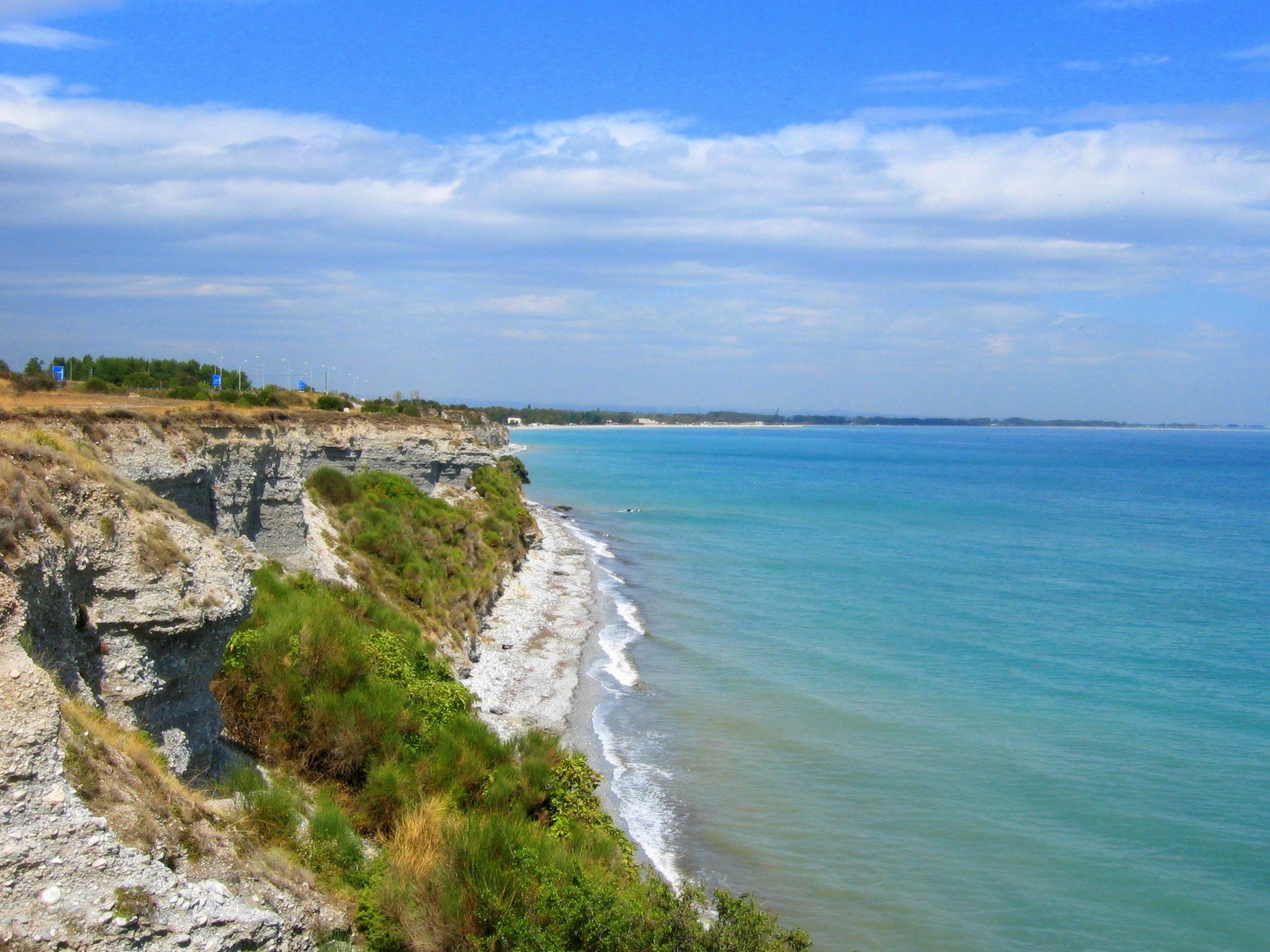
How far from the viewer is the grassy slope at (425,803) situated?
9.37 m

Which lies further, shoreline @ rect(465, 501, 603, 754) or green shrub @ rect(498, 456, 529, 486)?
green shrub @ rect(498, 456, 529, 486)

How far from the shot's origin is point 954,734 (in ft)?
83.8

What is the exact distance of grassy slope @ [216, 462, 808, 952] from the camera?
9367 mm

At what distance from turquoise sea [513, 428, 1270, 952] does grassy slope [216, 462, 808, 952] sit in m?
4.51

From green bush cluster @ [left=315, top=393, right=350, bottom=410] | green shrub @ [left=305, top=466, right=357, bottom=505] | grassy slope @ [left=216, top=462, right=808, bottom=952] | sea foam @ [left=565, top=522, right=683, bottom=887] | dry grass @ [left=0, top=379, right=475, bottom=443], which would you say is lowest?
sea foam @ [left=565, top=522, right=683, bottom=887]

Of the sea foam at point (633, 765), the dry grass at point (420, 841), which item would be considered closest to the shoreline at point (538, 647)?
the sea foam at point (633, 765)

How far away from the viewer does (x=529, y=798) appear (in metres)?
14.0

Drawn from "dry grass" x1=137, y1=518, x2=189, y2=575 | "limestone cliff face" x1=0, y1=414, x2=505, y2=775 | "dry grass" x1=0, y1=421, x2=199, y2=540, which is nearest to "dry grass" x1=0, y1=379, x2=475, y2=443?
"limestone cliff face" x1=0, y1=414, x2=505, y2=775

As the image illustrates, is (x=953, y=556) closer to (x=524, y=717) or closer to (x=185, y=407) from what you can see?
(x=524, y=717)

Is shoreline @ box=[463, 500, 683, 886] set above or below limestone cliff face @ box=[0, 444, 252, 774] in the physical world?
below

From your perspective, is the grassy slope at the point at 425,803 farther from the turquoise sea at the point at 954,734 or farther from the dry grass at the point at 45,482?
the turquoise sea at the point at 954,734

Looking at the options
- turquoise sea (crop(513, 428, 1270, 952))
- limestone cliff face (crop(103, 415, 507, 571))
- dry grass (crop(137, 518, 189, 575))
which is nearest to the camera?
dry grass (crop(137, 518, 189, 575))

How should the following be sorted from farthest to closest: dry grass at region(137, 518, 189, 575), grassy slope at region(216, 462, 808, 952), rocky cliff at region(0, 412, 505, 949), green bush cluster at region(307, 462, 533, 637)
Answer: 1. green bush cluster at region(307, 462, 533, 637)
2. dry grass at region(137, 518, 189, 575)
3. grassy slope at region(216, 462, 808, 952)
4. rocky cliff at region(0, 412, 505, 949)

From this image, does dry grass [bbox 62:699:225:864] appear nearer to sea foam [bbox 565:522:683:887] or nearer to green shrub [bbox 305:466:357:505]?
sea foam [bbox 565:522:683:887]
